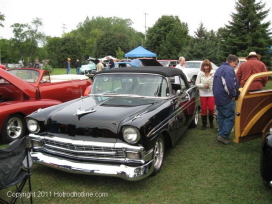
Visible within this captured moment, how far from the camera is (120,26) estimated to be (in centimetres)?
9250

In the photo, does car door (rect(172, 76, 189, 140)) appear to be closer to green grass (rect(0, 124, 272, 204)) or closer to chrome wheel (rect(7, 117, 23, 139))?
green grass (rect(0, 124, 272, 204))

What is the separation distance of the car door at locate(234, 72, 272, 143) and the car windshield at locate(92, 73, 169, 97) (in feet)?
4.00

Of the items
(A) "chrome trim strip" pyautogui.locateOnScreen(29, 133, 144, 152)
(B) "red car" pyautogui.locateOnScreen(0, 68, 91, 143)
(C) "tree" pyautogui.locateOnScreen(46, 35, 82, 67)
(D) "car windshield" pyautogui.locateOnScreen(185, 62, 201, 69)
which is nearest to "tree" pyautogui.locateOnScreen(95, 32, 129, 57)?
(C) "tree" pyautogui.locateOnScreen(46, 35, 82, 67)

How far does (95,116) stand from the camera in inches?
146

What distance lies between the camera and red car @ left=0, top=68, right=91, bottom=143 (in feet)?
17.2

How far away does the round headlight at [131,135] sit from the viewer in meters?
3.42

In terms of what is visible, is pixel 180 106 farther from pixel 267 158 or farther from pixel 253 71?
pixel 253 71

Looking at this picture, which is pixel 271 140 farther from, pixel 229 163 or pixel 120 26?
pixel 120 26

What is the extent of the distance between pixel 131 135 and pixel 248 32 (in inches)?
936

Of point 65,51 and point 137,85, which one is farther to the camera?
point 65,51

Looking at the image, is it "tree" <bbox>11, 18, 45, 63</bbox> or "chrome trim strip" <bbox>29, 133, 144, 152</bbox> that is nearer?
"chrome trim strip" <bbox>29, 133, 144, 152</bbox>

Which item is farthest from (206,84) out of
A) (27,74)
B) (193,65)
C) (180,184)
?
(193,65)

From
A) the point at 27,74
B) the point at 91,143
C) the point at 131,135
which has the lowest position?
the point at 91,143

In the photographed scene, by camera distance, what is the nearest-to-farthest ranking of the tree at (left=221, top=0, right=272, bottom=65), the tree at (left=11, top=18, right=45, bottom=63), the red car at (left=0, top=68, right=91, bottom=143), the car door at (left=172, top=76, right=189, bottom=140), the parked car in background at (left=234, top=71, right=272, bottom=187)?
the parked car in background at (left=234, top=71, right=272, bottom=187)
the car door at (left=172, top=76, right=189, bottom=140)
the red car at (left=0, top=68, right=91, bottom=143)
the tree at (left=221, top=0, right=272, bottom=65)
the tree at (left=11, top=18, right=45, bottom=63)
